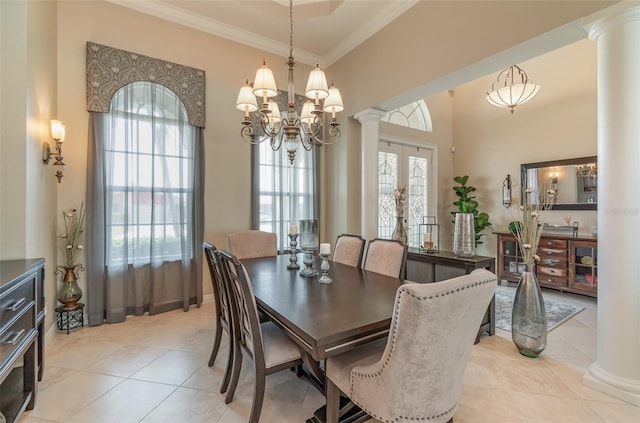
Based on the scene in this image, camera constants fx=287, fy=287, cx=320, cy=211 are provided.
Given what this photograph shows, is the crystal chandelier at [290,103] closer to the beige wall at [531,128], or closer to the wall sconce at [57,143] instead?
the wall sconce at [57,143]

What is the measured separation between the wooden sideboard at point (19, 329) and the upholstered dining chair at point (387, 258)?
2.38 meters

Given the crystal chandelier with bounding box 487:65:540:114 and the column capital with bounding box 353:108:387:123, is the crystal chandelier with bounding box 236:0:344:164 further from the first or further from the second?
the crystal chandelier with bounding box 487:65:540:114

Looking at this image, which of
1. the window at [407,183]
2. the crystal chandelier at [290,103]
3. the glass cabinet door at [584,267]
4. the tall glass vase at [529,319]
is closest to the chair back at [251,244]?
the crystal chandelier at [290,103]

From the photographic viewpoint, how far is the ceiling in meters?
3.38

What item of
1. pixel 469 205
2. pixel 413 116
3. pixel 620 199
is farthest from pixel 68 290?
pixel 469 205

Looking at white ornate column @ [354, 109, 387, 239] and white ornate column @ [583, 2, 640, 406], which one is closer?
white ornate column @ [583, 2, 640, 406]

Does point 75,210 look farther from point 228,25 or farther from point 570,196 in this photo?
point 570,196

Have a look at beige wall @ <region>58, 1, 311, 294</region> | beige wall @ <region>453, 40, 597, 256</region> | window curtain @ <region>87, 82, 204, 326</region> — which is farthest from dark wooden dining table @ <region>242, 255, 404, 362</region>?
beige wall @ <region>453, 40, 597, 256</region>

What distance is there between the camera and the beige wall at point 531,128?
13.9ft

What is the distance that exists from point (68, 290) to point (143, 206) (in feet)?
3.52

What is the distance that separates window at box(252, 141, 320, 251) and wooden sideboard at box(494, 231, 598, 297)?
3.47 metres

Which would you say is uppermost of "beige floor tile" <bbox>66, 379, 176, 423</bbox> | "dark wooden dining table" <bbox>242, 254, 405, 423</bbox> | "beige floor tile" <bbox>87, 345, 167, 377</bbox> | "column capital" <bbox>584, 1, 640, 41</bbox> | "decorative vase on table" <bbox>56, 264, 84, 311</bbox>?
"column capital" <bbox>584, 1, 640, 41</bbox>

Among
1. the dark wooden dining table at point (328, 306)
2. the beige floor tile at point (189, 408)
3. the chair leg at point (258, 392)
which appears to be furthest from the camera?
the beige floor tile at point (189, 408)

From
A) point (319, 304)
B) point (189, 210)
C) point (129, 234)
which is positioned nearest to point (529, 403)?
point (319, 304)
